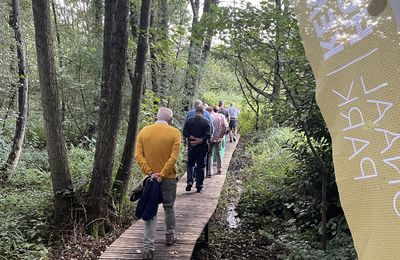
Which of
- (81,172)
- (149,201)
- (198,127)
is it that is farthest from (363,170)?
(81,172)

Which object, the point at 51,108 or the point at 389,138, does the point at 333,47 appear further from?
the point at 51,108

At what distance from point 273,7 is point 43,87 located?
3939mm

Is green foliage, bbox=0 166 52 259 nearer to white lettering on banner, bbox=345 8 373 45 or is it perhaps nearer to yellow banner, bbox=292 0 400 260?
yellow banner, bbox=292 0 400 260

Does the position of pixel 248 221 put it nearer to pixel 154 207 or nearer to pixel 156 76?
pixel 154 207

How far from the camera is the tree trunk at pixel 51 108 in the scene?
20.1 feet

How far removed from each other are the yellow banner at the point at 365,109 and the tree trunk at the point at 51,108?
5195mm

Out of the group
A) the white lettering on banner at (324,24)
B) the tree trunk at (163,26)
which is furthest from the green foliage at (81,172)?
the white lettering on banner at (324,24)

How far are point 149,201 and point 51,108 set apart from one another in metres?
2.51

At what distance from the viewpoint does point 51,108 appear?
6.29 m

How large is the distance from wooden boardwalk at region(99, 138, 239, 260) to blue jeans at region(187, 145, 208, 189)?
371 mm

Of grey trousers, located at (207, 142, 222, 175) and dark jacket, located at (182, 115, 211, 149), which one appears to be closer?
dark jacket, located at (182, 115, 211, 149)

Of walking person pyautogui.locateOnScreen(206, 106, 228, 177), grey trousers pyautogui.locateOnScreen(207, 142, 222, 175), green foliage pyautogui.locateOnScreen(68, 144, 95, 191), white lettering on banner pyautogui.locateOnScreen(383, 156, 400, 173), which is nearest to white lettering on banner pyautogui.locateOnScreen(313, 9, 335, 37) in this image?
white lettering on banner pyautogui.locateOnScreen(383, 156, 400, 173)

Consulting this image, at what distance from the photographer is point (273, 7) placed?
5.61m

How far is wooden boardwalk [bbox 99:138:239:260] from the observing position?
539cm
